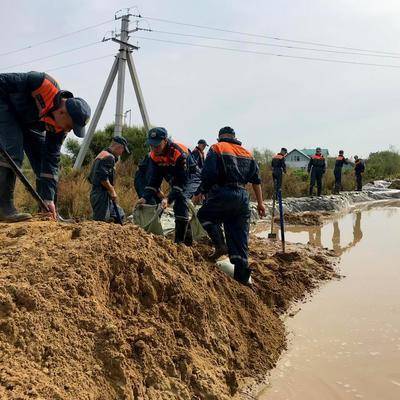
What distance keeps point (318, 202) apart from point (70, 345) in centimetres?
1408

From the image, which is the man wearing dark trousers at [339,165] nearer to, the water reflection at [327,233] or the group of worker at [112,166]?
the water reflection at [327,233]

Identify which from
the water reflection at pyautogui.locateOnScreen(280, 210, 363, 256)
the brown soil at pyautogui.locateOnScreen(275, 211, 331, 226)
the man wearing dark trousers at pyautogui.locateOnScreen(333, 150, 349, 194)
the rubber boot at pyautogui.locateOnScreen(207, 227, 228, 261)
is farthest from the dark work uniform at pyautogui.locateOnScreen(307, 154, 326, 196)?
the rubber boot at pyautogui.locateOnScreen(207, 227, 228, 261)

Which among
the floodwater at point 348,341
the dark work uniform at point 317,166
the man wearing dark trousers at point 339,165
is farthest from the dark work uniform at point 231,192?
the man wearing dark trousers at point 339,165

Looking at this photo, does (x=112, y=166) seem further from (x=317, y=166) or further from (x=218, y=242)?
(x=317, y=166)

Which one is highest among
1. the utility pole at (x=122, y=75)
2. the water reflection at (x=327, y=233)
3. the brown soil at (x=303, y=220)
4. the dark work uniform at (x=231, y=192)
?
the utility pole at (x=122, y=75)

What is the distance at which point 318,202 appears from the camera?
50.9 ft

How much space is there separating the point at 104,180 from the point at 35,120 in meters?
1.87

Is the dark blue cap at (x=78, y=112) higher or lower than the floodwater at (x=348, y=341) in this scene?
higher

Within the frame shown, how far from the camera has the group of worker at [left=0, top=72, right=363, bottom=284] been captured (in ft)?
12.5

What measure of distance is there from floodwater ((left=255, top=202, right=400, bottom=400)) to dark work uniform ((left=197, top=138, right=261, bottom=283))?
0.86m

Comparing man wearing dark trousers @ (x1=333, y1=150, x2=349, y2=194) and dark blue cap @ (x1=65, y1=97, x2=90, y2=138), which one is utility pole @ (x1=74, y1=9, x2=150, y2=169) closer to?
man wearing dark trousers @ (x1=333, y1=150, x2=349, y2=194)

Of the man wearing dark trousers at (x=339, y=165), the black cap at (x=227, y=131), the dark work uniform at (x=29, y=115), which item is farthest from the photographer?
the man wearing dark trousers at (x=339, y=165)

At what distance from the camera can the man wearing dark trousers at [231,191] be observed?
4.50 m

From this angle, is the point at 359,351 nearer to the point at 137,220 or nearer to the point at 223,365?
the point at 223,365
